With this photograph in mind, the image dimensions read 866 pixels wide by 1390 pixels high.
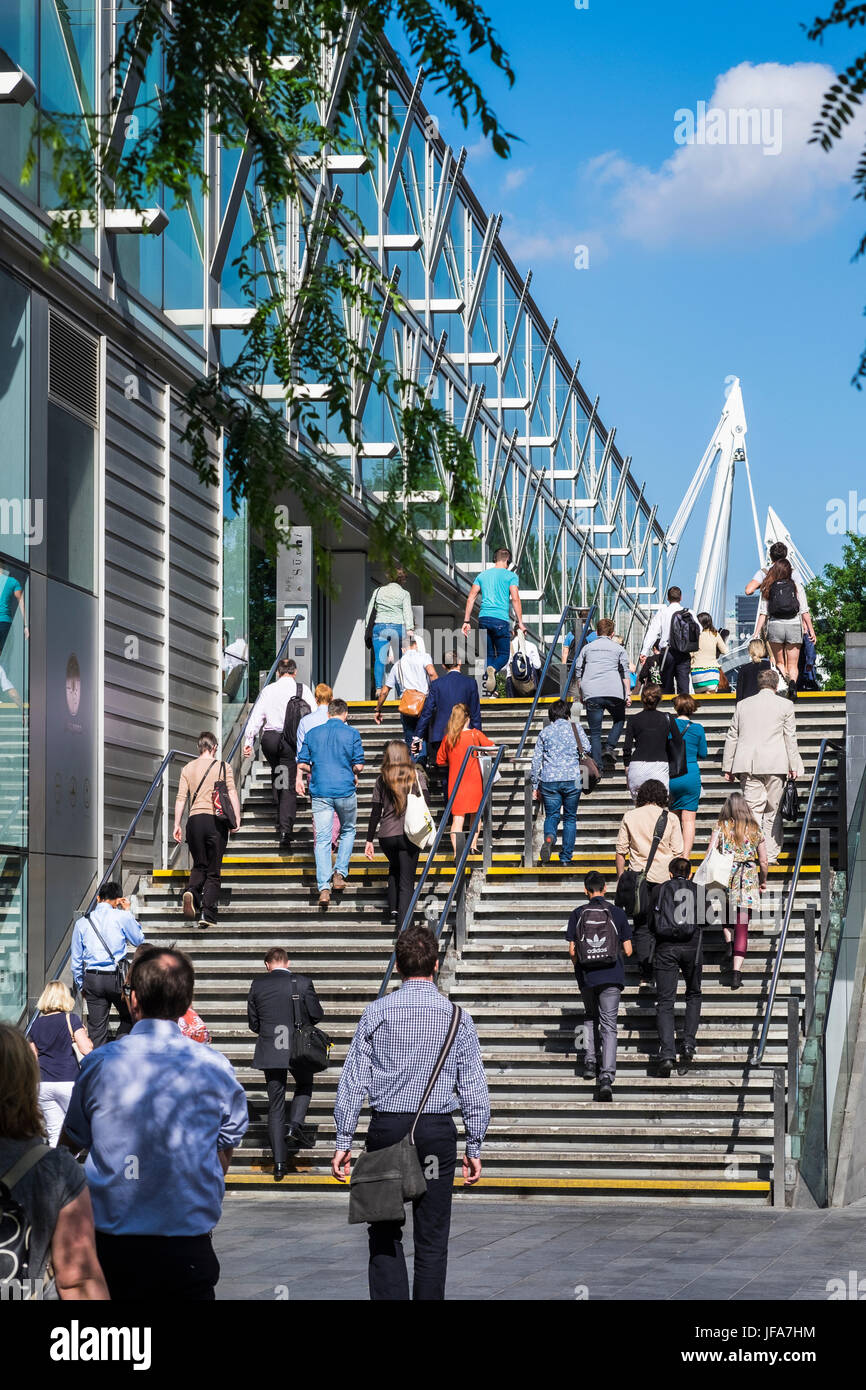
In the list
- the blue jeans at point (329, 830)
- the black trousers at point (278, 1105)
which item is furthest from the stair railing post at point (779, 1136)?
the blue jeans at point (329, 830)

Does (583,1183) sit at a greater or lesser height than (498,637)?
lesser

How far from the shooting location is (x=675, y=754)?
1692 centimetres

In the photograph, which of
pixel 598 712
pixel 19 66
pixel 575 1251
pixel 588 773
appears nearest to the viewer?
pixel 575 1251

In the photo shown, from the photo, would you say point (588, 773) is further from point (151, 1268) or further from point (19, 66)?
point (151, 1268)

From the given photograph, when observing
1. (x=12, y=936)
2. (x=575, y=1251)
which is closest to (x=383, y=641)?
(x=12, y=936)

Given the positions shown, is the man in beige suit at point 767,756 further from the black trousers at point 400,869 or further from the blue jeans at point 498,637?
the blue jeans at point 498,637

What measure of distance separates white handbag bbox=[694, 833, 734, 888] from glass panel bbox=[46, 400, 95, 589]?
Result: 6237mm

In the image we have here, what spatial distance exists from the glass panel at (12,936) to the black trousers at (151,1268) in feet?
34.1

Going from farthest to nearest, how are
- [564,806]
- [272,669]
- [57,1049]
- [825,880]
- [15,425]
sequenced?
[272,669] → [564,806] → [15,425] → [825,880] → [57,1049]

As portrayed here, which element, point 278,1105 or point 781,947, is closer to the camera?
point 278,1105

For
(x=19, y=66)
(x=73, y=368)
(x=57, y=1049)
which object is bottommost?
(x=57, y=1049)

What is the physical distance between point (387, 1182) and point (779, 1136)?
628cm

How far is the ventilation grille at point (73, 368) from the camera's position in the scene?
55.3 feet
